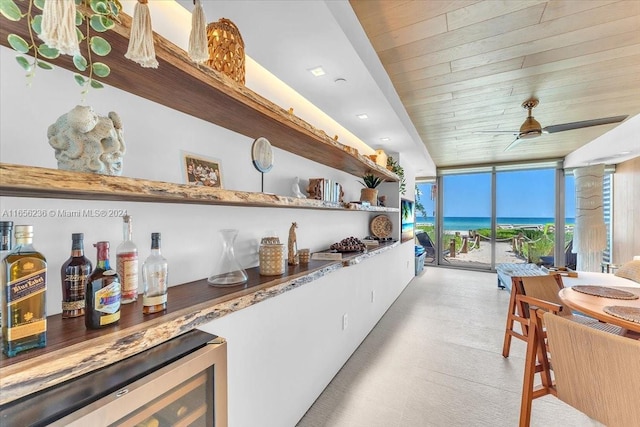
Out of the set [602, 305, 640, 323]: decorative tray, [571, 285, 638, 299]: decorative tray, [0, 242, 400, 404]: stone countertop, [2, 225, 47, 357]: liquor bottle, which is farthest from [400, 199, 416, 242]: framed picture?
[2, 225, 47, 357]: liquor bottle

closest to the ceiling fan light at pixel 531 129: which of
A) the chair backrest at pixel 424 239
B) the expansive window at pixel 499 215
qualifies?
the expansive window at pixel 499 215

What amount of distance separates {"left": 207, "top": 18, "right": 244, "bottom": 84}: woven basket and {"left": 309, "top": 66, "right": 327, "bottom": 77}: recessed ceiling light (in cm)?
68

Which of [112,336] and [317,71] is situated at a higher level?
[317,71]

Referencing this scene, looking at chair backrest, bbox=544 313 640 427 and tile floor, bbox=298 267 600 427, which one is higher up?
chair backrest, bbox=544 313 640 427

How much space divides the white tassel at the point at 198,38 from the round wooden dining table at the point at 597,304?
2.53m

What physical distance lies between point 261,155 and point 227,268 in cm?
65

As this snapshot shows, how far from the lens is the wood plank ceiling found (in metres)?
1.67

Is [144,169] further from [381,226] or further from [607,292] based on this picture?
[607,292]

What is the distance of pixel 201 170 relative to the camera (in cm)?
126

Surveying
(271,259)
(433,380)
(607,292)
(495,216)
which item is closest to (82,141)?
(271,259)

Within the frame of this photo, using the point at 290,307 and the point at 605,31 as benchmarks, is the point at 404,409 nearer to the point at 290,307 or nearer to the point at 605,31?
the point at 290,307

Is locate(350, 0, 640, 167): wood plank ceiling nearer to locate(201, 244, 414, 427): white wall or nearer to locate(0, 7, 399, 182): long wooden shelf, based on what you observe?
locate(0, 7, 399, 182): long wooden shelf

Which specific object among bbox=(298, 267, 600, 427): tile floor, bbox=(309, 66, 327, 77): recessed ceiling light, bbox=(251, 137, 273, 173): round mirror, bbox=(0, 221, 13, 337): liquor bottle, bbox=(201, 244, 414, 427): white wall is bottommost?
bbox=(298, 267, 600, 427): tile floor

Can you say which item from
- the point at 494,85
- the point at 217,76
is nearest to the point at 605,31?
the point at 494,85
